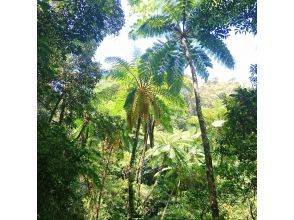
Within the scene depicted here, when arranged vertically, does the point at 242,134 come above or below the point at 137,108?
below

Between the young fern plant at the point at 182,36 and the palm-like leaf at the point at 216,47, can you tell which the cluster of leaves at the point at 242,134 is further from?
the palm-like leaf at the point at 216,47

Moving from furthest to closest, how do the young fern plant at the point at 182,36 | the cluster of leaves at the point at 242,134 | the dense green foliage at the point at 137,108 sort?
the young fern plant at the point at 182,36 < the cluster of leaves at the point at 242,134 < the dense green foliage at the point at 137,108

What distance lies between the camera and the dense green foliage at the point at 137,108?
6.98m

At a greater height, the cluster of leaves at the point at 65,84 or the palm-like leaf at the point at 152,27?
the palm-like leaf at the point at 152,27

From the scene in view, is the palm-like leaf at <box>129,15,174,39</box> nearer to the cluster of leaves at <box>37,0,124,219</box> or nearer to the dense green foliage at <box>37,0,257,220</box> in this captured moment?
the dense green foliage at <box>37,0,257,220</box>

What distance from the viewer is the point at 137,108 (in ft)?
38.5

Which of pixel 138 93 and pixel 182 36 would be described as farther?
pixel 138 93

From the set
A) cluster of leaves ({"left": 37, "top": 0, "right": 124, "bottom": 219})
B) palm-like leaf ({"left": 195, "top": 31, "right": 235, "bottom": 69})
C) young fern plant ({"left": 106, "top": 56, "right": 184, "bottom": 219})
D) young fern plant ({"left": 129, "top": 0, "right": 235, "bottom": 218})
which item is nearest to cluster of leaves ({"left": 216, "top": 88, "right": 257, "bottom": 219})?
young fern plant ({"left": 129, "top": 0, "right": 235, "bottom": 218})

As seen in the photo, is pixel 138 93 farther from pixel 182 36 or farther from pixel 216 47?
pixel 216 47

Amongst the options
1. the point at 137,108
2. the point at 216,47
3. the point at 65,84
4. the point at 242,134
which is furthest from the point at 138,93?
the point at 242,134

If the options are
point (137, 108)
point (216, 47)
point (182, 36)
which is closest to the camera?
point (216, 47)

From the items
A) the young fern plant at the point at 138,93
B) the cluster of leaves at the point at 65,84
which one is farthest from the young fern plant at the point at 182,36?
the cluster of leaves at the point at 65,84
